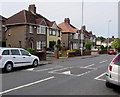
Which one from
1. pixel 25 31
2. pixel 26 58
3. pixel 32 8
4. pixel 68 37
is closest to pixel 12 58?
pixel 26 58

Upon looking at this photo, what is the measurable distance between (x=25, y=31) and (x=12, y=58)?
862 inches

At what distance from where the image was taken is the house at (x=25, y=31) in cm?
3428

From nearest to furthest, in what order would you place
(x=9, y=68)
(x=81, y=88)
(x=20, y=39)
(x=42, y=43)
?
(x=81, y=88) < (x=9, y=68) < (x=20, y=39) < (x=42, y=43)

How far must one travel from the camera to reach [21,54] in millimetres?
13609

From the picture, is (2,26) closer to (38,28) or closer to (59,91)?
(38,28)

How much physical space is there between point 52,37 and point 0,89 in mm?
34561

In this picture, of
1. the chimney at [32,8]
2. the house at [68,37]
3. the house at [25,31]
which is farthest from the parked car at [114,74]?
the house at [68,37]

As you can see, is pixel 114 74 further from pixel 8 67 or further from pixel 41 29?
pixel 41 29

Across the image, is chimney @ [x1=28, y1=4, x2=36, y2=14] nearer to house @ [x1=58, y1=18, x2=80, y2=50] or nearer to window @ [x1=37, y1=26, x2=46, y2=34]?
window @ [x1=37, y1=26, x2=46, y2=34]

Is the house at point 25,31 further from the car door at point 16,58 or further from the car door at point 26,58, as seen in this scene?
the car door at point 16,58

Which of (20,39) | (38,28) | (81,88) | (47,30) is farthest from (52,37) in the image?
(81,88)

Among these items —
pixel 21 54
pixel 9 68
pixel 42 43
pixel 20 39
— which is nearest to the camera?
pixel 9 68

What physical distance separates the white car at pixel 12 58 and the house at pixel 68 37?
3681 cm

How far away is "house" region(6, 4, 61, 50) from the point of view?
112 feet
